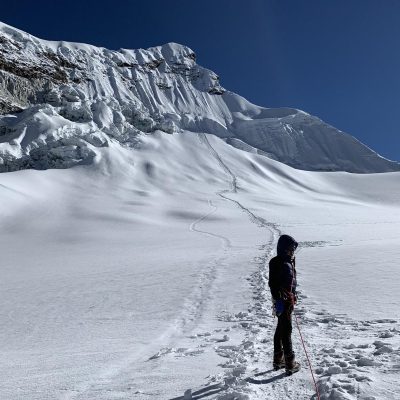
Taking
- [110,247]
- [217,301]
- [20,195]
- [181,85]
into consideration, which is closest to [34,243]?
[110,247]

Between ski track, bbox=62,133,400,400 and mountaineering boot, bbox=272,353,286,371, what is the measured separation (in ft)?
0.37

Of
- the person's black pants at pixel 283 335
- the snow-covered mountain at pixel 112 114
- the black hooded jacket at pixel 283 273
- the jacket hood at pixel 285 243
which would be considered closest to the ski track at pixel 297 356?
the person's black pants at pixel 283 335

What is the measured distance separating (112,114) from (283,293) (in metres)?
98.5

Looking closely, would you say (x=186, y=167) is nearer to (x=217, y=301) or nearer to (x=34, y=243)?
(x=34, y=243)

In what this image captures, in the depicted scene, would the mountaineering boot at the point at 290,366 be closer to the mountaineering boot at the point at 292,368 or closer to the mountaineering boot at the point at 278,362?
the mountaineering boot at the point at 292,368

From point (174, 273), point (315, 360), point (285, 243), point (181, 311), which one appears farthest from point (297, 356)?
point (174, 273)

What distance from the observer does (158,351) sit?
25.1ft

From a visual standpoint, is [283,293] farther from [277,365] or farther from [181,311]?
[181,311]

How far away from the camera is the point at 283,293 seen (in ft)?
20.5

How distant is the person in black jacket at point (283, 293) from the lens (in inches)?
245

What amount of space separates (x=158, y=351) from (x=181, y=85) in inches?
7669

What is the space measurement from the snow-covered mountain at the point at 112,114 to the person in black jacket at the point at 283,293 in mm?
70056

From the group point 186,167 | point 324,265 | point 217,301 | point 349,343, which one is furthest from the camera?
point 186,167

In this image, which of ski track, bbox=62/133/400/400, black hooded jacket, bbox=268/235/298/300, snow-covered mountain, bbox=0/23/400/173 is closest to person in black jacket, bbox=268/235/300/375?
black hooded jacket, bbox=268/235/298/300
